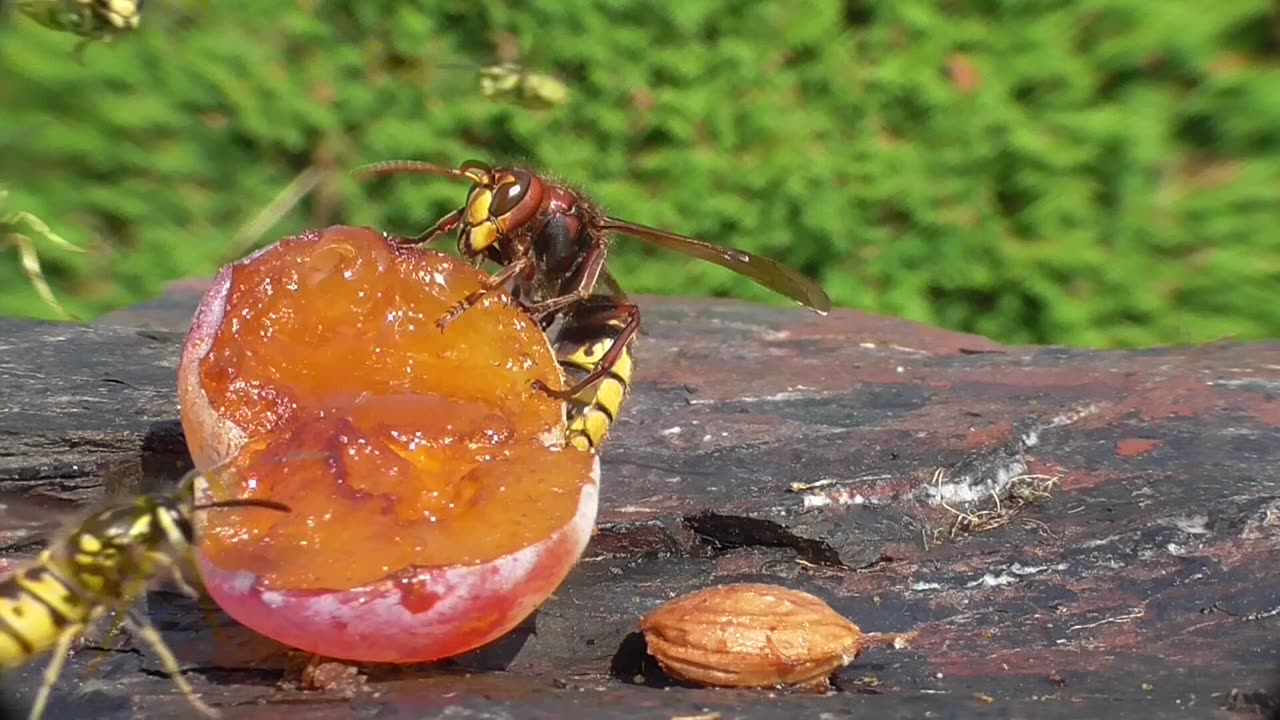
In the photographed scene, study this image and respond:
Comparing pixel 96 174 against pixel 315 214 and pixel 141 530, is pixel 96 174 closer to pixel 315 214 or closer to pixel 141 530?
pixel 315 214

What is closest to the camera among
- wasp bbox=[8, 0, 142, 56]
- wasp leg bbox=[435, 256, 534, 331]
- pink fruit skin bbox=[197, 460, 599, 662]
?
pink fruit skin bbox=[197, 460, 599, 662]

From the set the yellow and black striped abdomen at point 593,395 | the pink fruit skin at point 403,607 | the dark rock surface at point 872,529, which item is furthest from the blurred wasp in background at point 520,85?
the pink fruit skin at point 403,607

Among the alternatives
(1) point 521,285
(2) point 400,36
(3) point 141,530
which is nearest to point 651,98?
(2) point 400,36

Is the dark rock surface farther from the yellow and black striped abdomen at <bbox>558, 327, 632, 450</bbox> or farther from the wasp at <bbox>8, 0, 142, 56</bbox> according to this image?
the wasp at <bbox>8, 0, 142, 56</bbox>

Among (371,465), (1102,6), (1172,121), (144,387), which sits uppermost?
(1102,6)

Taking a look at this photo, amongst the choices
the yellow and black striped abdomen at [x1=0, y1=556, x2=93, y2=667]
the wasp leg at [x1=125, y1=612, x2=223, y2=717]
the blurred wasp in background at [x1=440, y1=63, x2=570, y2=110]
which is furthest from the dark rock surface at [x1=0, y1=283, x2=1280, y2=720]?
the blurred wasp in background at [x1=440, y1=63, x2=570, y2=110]
